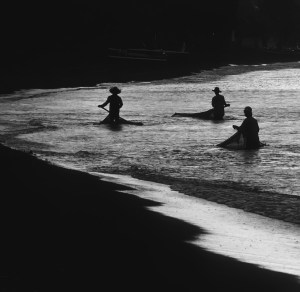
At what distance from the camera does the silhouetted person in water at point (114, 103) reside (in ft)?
103

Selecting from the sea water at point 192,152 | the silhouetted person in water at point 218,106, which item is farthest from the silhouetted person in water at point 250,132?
the silhouetted person in water at point 218,106

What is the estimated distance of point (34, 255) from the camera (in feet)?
33.5

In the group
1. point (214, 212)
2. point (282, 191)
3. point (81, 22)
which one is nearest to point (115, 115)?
point (282, 191)

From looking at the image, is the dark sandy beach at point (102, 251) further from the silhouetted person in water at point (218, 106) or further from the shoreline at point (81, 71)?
the shoreline at point (81, 71)

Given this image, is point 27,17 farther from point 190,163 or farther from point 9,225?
point 9,225

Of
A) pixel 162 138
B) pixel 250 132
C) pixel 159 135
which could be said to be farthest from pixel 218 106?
pixel 250 132

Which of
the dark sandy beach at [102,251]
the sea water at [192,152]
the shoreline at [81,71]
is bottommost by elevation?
the shoreline at [81,71]

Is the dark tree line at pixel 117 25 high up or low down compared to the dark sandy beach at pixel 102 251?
up

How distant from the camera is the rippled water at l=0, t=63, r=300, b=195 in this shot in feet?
70.6

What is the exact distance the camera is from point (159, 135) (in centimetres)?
3072

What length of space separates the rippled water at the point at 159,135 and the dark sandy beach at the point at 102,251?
18.6 feet

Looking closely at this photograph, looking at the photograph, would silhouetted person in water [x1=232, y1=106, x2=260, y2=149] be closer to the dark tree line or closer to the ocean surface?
the ocean surface

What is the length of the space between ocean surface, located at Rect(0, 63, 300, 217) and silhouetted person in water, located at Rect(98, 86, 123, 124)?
54 centimetres

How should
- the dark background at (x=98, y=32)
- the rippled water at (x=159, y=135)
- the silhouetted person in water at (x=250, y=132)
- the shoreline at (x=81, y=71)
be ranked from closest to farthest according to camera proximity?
the rippled water at (x=159, y=135) < the silhouetted person in water at (x=250, y=132) < the shoreline at (x=81, y=71) < the dark background at (x=98, y=32)
